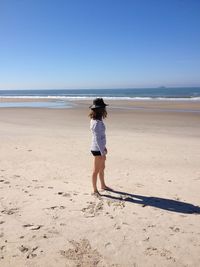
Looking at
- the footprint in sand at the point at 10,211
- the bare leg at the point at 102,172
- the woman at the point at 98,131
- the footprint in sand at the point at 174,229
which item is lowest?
the footprint in sand at the point at 174,229

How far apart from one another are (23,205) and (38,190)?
783 millimetres

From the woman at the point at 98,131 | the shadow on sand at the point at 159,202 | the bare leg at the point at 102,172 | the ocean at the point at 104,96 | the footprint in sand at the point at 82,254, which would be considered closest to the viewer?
the footprint in sand at the point at 82,254

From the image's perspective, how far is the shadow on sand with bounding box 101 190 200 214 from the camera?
16.5ft

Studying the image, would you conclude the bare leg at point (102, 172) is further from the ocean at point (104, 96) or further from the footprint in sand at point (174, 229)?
the ocean at point (104, 96)

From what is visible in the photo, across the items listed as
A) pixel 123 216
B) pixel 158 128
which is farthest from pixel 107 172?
pixel 158 128

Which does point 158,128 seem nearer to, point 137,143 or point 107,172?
point 137,143

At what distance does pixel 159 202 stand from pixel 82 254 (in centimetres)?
208

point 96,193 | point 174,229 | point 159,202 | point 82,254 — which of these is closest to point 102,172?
point 96,193

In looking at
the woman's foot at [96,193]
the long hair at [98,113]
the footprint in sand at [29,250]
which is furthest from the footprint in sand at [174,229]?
the long hair at [98,113]

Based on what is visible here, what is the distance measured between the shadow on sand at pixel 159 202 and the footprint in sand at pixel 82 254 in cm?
163

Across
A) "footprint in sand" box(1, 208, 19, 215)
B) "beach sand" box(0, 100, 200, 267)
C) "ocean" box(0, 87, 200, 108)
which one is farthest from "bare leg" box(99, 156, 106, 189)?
"ocean" box(0, 87, 200, 108)

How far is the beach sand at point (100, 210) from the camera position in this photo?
3.71 meters

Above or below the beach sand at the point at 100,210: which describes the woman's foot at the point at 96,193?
above

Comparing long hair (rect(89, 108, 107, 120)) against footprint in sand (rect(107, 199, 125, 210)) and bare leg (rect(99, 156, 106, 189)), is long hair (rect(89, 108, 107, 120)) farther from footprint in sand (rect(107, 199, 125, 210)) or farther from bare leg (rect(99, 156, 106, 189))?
footprint in sand (rect(107, 199, 125, 210))
